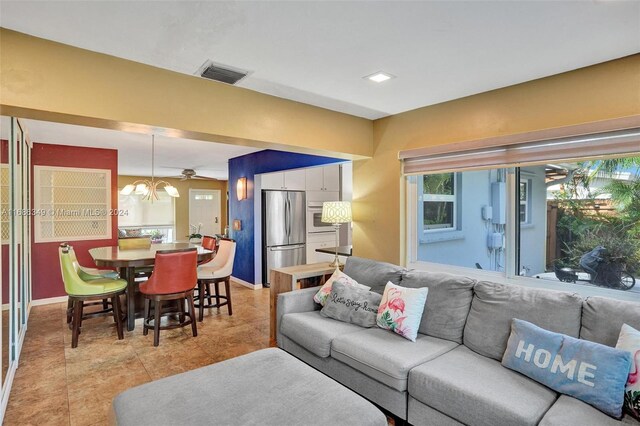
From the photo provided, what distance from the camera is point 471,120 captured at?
3.10 metres

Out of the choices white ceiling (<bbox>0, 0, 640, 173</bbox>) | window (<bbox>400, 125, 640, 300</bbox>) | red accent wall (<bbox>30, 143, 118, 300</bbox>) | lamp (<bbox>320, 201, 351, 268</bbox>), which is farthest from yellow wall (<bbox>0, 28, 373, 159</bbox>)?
red accent wall (<bbox>30, 143, 118, 300</bbox>)

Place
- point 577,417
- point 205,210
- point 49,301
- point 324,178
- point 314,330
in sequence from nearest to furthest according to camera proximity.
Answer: point 577,417, point 314,330, point 49,301, point 324,178, point 205,210

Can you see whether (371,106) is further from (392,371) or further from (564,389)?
(564,389)

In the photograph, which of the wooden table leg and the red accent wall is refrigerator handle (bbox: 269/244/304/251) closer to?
the wooden table leg

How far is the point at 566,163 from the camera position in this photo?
264 cm

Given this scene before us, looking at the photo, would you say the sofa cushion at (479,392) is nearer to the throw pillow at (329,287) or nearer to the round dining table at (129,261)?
the throw pillow at (329,287)

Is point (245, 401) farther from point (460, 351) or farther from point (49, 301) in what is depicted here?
point (49, 301)

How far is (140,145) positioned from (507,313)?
5374 millimetres

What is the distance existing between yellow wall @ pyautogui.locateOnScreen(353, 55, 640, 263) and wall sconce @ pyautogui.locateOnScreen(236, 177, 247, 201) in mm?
2809

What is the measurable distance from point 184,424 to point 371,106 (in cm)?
294

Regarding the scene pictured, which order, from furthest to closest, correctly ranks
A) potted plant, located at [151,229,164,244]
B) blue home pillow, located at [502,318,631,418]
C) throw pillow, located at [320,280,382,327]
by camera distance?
potted plant, located at [151,229,164,244] < throw pillow, located at [320,280,382,327] < blue home pillow, located at [502,318,631,418]

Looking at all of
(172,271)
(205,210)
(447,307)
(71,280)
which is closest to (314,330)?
(447,307)

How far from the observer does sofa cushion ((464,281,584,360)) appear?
209cm

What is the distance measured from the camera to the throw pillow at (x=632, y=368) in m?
1.59
